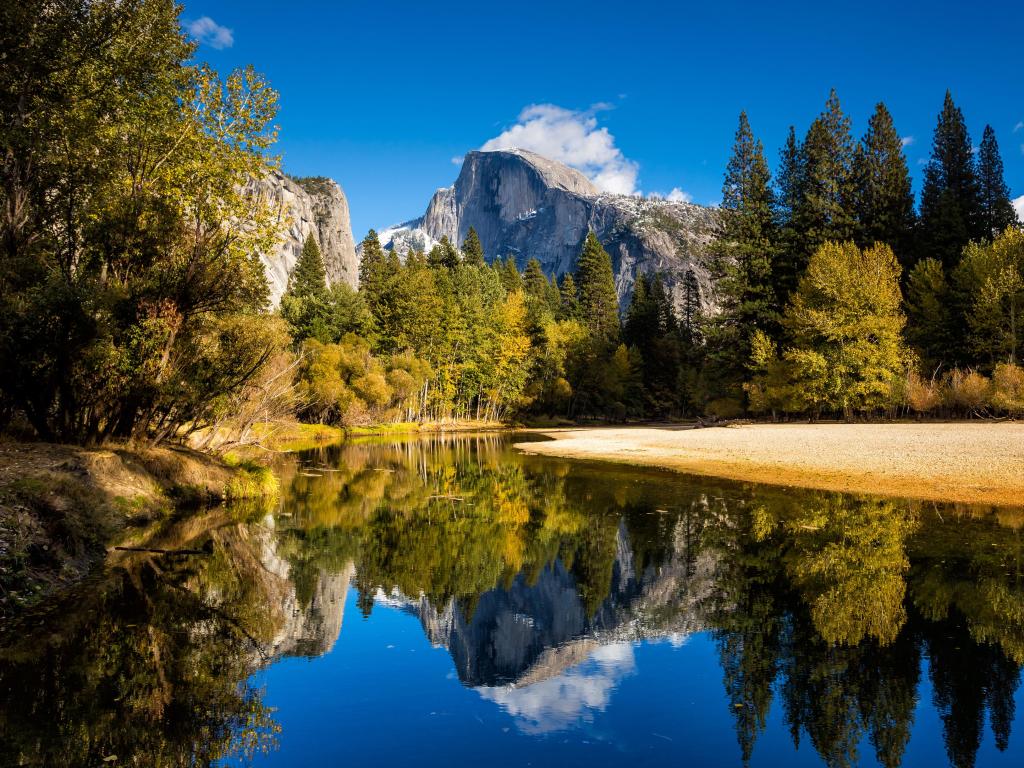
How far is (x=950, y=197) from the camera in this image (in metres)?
47.8

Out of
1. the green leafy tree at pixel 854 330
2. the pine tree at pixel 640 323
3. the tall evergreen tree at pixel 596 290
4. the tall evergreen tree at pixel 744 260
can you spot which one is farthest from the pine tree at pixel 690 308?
the green leafy tree at pixel 854 330

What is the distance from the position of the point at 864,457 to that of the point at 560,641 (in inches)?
744

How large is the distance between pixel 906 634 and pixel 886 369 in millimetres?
35086

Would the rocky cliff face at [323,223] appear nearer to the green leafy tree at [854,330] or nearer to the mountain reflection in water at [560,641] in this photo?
the green leafy tree at [854,330]

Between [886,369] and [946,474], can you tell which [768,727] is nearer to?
[946,474]

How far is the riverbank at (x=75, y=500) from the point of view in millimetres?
8664

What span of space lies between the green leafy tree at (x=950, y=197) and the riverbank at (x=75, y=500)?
52.7m

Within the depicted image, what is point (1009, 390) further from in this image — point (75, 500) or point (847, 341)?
point (75, 500)

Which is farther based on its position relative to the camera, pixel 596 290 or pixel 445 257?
pixel 445 257

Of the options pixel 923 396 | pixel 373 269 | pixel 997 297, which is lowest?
pixel 923 396

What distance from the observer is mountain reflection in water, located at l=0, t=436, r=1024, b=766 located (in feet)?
18.3

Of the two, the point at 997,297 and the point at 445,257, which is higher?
the point at 445,257

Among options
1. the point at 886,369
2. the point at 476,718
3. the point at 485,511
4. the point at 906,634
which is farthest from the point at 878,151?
the point at 476,718

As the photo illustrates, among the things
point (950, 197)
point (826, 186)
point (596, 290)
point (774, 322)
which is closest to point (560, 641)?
point (774, 322)
